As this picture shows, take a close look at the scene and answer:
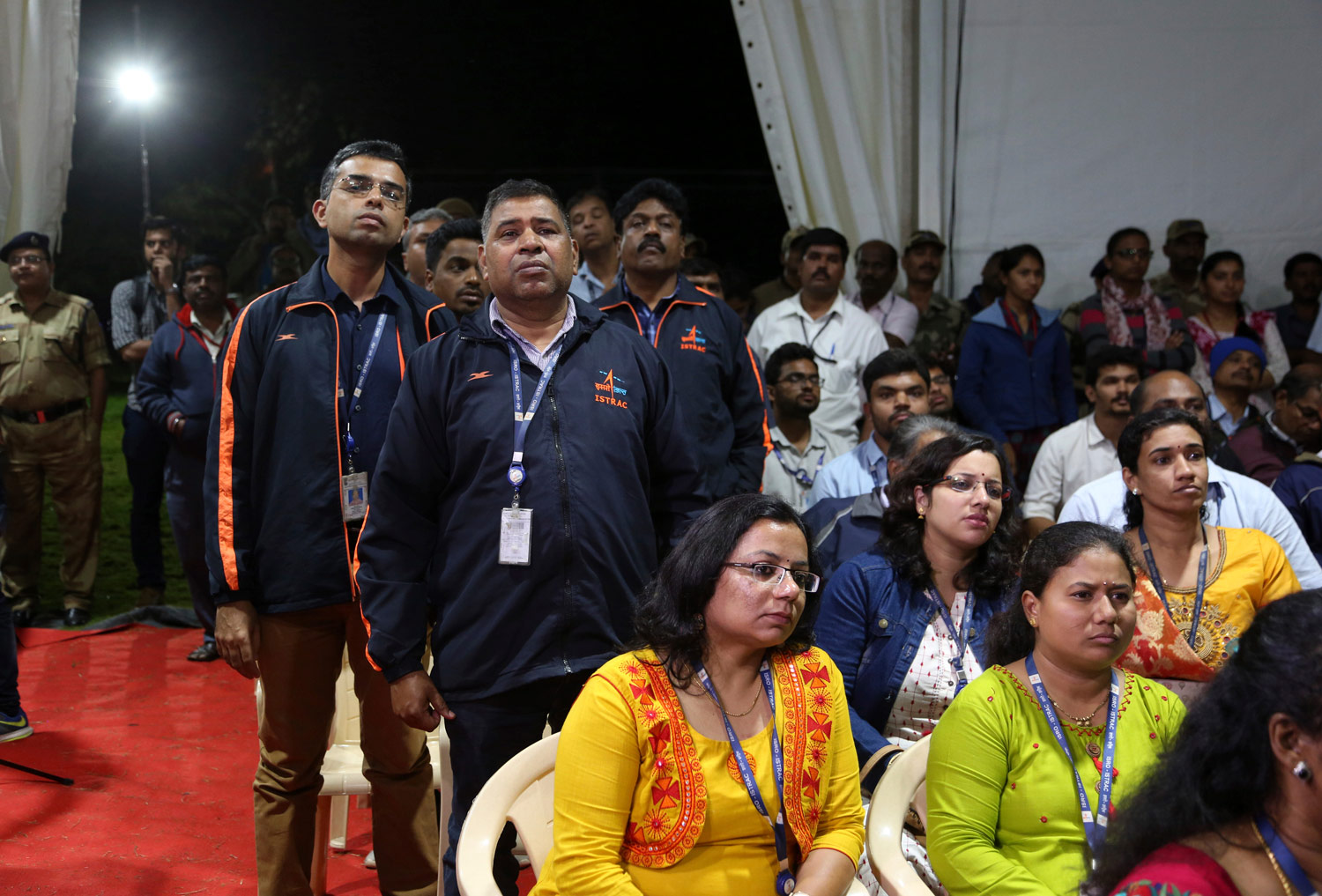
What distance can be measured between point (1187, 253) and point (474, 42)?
765 centimetres

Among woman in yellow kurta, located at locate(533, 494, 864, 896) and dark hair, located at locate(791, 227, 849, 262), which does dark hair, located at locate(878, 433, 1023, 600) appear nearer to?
woman in yellow kurta, located at locate(533, 494, 864, 896)

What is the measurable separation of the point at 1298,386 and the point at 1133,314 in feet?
4.79

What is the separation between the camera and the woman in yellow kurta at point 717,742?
1.85 meters

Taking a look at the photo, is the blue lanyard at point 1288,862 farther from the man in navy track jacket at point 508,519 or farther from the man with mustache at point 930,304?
the man with mustache at point 930,304

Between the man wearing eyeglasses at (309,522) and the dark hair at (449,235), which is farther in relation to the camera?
the dark hair at (449,235)

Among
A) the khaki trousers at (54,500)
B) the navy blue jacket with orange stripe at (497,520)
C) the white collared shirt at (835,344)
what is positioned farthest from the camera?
the khaki trousers at (54,500)

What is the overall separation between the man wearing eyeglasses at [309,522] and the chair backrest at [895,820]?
1135 millimetres

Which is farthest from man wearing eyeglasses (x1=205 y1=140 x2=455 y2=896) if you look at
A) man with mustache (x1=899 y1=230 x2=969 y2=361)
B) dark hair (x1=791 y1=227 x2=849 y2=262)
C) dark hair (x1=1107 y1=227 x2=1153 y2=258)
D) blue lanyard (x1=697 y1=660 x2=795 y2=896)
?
dark hair (x1=1107 y1=227 x2=1153 y2=258)

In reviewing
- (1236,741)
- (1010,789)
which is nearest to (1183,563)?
(1010,789)

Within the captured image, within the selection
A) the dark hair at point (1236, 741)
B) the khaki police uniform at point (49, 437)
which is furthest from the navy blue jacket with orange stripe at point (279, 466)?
the khaki police uniform at point (49, 437)

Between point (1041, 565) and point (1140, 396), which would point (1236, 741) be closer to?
point (1041, 565)

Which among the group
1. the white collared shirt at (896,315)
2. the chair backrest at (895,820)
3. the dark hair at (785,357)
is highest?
the white collared shirt at (896,315)

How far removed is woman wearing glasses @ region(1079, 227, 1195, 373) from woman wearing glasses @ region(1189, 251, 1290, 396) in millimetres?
138

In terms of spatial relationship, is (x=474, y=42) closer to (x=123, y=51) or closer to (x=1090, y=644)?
(x=123, y=51)
